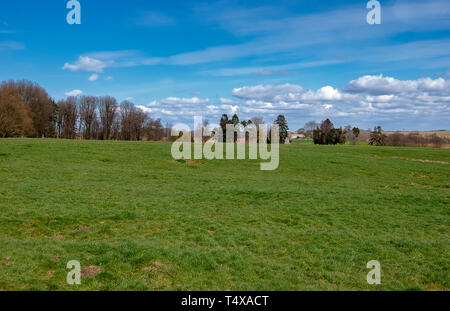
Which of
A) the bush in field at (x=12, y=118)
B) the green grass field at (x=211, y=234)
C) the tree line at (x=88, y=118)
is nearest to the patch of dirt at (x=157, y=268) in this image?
the green grass field at (x=211, y=234)

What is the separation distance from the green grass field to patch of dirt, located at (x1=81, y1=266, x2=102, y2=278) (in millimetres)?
83

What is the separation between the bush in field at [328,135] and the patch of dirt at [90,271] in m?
120

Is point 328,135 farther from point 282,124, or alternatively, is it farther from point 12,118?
point 12,118

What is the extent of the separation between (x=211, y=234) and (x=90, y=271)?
4467 millimetres

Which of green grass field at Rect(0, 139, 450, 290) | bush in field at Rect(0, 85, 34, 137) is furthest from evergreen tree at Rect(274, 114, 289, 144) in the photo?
green grass field at Rect(0, 139, 450, 290)

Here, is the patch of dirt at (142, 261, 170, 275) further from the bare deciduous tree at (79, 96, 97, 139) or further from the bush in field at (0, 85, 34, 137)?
the bare deciduous tree at (79, 96, 97, 139)

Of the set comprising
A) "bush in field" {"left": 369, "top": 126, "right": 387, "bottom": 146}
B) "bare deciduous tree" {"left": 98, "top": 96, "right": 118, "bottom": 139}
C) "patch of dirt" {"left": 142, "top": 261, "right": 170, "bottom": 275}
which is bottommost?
"patch of dirt" {"left": 142, "top": 261, "right": 170, "bottom": 275}

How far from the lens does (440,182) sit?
1112 inches

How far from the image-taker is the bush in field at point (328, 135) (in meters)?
120

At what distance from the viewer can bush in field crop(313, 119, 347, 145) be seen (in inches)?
4719

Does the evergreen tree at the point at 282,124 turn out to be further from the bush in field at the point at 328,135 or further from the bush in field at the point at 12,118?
the bush in field at the point at 12,118
